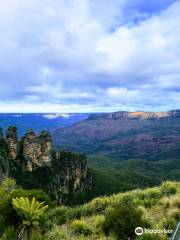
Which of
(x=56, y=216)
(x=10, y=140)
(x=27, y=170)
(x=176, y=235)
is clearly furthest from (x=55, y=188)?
(x=176, y=235)

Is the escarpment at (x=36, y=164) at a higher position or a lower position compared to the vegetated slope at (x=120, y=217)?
lower

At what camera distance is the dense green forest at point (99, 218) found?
1447 cm

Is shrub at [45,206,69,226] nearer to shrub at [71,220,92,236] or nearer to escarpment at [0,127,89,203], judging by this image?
shrub at [71,220,92,236]

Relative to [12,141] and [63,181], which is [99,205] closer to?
[12,141]

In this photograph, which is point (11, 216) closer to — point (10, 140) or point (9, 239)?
point (9, 239)

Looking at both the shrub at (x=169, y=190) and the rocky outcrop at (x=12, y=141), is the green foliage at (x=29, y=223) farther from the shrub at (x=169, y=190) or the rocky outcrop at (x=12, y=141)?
the rocky outcrop at (x=12, y=141)

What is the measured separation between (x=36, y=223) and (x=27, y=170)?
6181 inches

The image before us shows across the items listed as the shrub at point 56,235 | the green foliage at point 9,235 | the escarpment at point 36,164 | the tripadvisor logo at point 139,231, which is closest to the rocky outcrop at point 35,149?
the escarpment at point 36,164

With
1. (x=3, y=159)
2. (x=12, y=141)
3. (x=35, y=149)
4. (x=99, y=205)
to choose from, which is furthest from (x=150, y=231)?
(x=35, y=149)

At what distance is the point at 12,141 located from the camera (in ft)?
531

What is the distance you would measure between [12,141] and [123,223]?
152 meters

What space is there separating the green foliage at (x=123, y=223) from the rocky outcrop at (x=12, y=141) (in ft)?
490

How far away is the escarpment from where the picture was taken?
159m

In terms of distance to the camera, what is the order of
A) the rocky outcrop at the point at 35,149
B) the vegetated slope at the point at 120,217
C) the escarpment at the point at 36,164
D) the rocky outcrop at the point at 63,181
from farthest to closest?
the rocky outcrop at the point at 63,181 < the rocky outcrop at the point at 35,149 < the escarpment at the point at 36,164 < the vegetated slope at the point at 120,217
